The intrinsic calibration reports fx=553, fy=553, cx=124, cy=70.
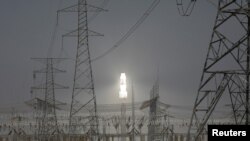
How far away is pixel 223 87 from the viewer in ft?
124

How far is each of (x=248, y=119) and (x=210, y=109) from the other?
4221 millimetres

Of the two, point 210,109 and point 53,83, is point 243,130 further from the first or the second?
point 53,83

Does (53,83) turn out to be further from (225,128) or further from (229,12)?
(225,128)

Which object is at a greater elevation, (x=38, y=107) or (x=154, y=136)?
(x=38, y=107)

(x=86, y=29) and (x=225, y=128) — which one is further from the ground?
(x=86, y=29)

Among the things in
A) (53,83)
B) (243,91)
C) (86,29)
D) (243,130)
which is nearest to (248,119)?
(243,91)

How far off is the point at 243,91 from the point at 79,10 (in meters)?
25.9

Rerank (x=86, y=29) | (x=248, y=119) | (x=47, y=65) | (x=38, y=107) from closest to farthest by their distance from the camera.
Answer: (x=248, y=119) → (x=86, y=29) → (x=47, y=65) → (x=38, y=107)

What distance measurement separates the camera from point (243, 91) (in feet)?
121

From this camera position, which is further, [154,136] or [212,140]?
[154,136]

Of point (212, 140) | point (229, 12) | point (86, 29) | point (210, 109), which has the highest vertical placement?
point (86, 29)

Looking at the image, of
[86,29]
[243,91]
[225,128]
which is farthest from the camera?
[86,29]

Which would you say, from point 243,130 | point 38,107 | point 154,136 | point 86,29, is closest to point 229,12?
point 243,130

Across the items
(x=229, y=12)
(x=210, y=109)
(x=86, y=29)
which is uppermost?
(x=86, y=29)
